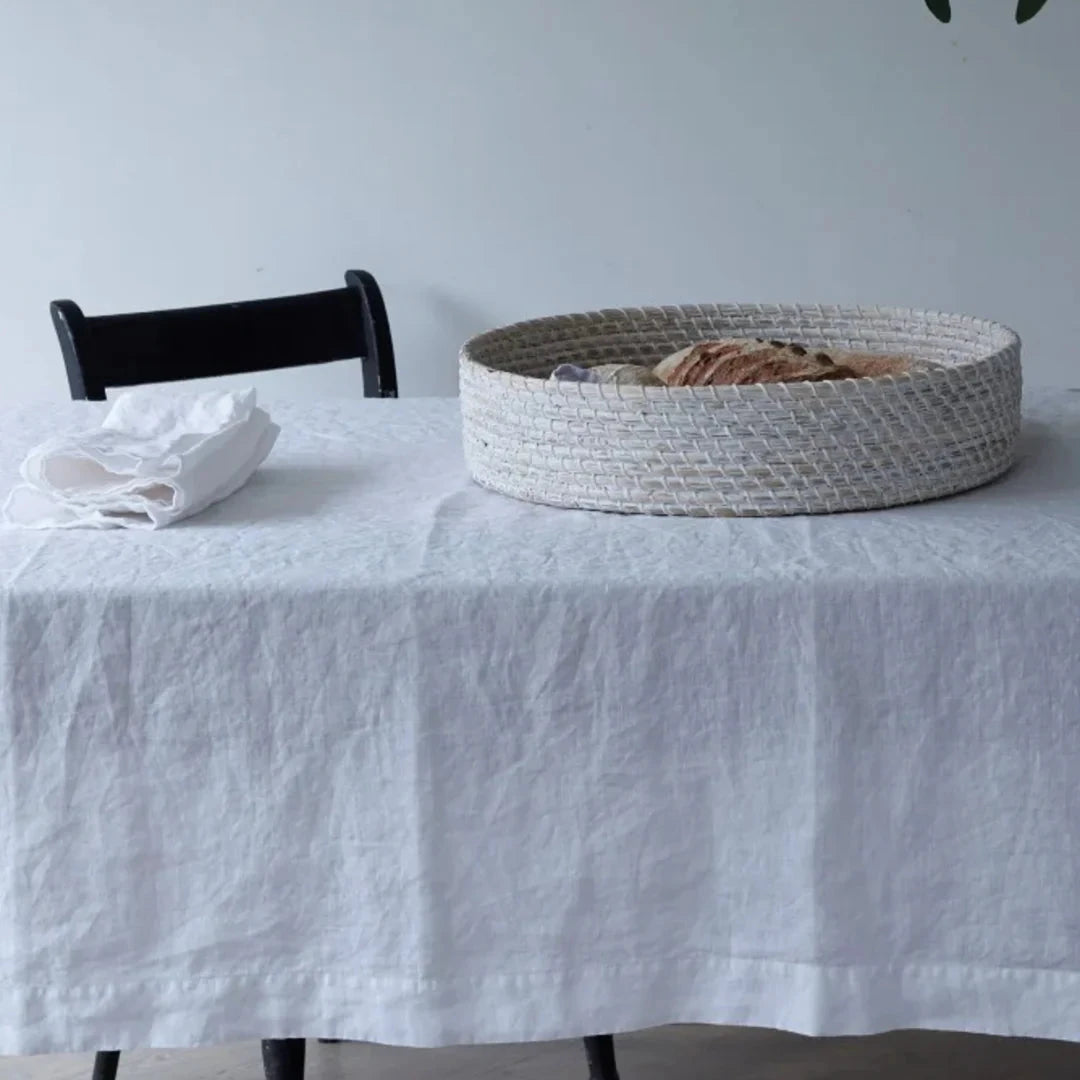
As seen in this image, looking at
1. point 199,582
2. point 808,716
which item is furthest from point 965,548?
point 199,582

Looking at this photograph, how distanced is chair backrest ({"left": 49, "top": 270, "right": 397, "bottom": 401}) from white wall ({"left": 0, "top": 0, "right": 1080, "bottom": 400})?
0.52m

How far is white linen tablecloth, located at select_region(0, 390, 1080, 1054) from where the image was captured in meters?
0.86

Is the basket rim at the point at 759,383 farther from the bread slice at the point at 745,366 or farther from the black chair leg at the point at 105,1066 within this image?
the black chair leg at the point at 105,1066

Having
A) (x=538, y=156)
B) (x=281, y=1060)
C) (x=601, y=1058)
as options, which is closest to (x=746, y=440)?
(x=281, y=1060)

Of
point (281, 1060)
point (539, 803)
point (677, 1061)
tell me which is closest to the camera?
point (539, 803)

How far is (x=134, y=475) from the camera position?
101 cm

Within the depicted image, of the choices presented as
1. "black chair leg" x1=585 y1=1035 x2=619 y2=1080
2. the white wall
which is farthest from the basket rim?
the white wall

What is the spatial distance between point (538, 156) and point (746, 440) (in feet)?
4.57

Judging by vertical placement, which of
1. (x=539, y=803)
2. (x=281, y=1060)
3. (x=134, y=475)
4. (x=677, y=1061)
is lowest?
(x=677, y=1061)

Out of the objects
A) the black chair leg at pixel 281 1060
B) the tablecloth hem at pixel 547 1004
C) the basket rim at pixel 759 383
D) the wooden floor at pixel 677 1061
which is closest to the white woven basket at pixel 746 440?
the basket rim at pixel 759 383

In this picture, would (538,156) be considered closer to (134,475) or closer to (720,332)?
(720,332)

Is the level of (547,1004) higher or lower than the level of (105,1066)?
higher

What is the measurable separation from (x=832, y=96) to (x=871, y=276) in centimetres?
26

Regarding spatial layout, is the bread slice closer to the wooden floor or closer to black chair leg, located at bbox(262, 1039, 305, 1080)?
black chair leg, located at bbox(262, 1039, 305, 1080)
